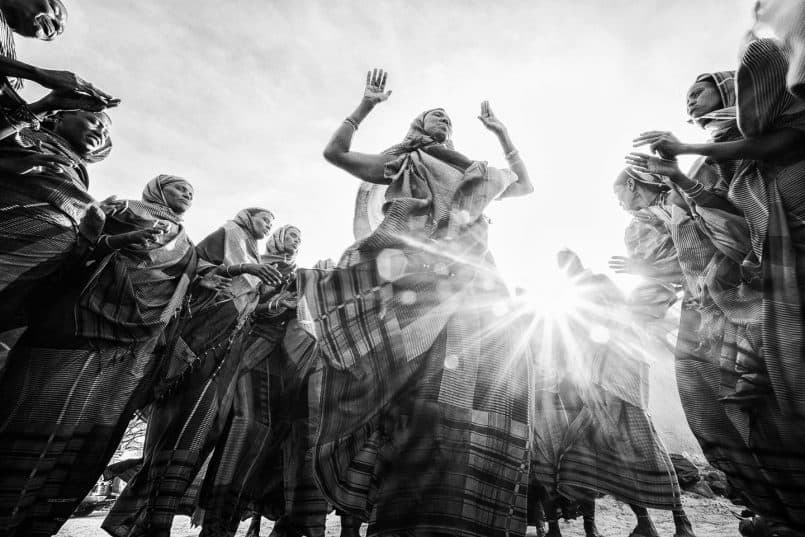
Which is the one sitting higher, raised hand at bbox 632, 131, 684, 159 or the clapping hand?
raised hand at bbox 632, 131, 684, 159

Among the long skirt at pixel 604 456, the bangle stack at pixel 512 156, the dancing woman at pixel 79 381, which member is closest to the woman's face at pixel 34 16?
the dancing woman at pixel 79 381

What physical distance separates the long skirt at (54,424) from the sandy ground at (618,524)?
7.52 ft

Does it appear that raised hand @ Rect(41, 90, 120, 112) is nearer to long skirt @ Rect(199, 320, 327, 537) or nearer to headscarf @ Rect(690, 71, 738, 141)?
long skirt @ Rect(199, 320, 327, 537)

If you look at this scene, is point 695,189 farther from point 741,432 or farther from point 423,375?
point 423,375

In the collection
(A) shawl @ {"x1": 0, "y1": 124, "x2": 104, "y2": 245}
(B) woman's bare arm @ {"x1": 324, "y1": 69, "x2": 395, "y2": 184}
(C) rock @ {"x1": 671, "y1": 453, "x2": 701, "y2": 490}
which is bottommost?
(C) rock @ {"x1": 671, "y1": 453, "x2": 701, "y2": 490}

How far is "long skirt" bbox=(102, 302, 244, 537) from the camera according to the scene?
140 inches

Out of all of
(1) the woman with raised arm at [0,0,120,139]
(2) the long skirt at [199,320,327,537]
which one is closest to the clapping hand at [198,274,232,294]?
(2) the long skirt at [199,320,327,537]

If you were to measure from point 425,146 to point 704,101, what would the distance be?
2.33m

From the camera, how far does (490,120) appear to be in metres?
3.20

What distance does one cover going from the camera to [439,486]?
1937 millimetres

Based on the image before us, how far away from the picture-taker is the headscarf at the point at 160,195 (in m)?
4.48

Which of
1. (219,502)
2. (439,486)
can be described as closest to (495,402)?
(439,486)

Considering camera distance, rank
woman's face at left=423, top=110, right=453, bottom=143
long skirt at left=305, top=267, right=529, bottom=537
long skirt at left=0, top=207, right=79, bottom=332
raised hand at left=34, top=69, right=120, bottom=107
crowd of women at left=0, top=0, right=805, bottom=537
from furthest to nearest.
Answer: woman's face at left=423, top=110, right=453, bottom=143
long skirt at left=0, top=207, right=79, bottom=332
raised hand at left=34, top=69, right=120, bottom=107
crowd of women at left=0, top=0, right=805, bottom=537
long skirt at left=305, top=267, right=529, bottom=537

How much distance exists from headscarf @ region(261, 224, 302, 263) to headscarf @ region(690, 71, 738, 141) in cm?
512
